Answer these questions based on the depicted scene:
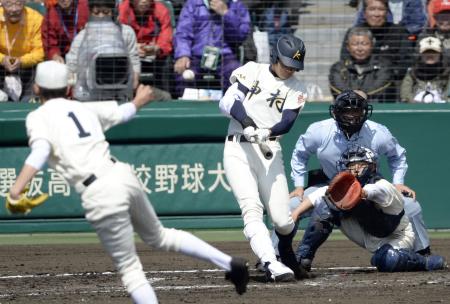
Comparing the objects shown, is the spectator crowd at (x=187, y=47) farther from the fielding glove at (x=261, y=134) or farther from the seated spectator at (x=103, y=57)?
the fielding glove at (x=261, y=134)

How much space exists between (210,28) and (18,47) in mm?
2196

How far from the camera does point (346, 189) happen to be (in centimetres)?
824

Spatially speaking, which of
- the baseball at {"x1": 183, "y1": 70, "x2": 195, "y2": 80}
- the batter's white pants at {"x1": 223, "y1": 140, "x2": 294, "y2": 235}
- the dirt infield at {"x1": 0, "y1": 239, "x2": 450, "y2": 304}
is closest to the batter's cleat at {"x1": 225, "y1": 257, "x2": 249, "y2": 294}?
the dirt infield at {"x1": 0, "y1": 239, "x2": 450, "y2": 304}

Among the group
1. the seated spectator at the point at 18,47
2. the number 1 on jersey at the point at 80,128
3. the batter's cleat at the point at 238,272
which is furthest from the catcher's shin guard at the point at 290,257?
the seated spectator at the point at 18,47

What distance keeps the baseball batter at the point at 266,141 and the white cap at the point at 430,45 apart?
4.28m

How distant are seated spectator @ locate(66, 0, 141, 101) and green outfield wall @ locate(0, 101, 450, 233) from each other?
0.44 meters

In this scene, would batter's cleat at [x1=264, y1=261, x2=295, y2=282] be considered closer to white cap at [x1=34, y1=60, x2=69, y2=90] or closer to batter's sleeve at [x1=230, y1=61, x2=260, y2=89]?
batter's sleeve at [x1=230, y1=61, x2=260, y2=89]

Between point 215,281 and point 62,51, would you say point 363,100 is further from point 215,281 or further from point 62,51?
point 62,51

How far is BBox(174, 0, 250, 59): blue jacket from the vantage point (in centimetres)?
1230

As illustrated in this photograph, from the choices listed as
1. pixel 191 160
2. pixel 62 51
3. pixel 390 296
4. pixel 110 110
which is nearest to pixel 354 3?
pixel 191 160

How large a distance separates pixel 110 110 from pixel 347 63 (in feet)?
20.5

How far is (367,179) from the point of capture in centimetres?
855

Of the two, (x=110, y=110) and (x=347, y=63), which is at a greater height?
(x=110, y=110)

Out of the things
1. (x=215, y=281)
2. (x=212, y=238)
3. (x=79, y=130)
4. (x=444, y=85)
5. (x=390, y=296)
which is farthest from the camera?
(x=444, y=85)
